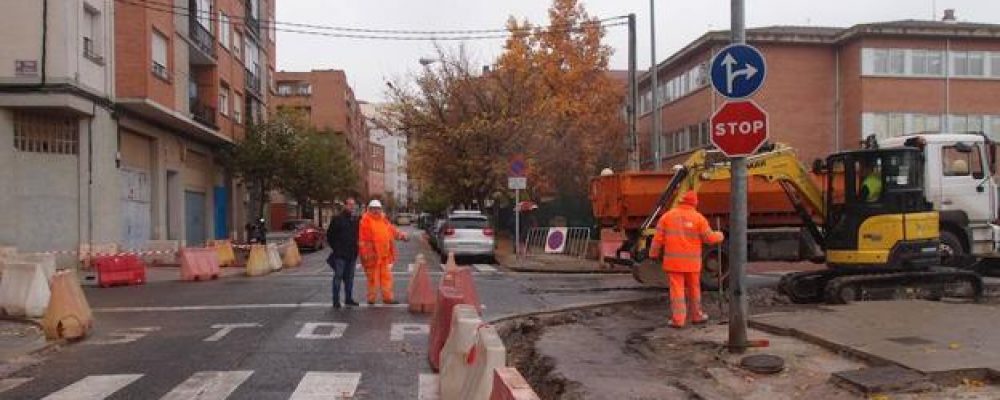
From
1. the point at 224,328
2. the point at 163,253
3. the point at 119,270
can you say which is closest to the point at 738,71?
the point at 224,328

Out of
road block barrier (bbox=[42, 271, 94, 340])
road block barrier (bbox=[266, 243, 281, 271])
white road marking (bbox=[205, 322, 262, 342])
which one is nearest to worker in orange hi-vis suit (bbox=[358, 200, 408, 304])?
white road marking (bbox=[205, 322, 262, 342])

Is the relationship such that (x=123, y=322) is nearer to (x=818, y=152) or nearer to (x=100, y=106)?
(x=100, y=106)

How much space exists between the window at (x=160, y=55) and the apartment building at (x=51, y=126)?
319 centimetres

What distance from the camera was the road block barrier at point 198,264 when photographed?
20.1 m

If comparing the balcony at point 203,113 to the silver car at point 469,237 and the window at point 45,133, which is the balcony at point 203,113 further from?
the silver car at point 469,237

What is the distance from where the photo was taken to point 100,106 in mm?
23672

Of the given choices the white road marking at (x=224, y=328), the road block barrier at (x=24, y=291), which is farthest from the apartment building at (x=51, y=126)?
the white road marking at (x=224, y=328)

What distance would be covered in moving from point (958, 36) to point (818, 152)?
22.4 feet

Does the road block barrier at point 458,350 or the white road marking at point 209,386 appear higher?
the road block barrier at point 458,350

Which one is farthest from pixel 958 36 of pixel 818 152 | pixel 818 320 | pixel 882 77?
pixel 818 320

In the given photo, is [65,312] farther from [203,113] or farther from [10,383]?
[203,113]

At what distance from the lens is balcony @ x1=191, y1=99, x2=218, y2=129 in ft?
105

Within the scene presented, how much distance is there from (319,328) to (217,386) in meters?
3.52

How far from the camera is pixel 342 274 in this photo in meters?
13.7
